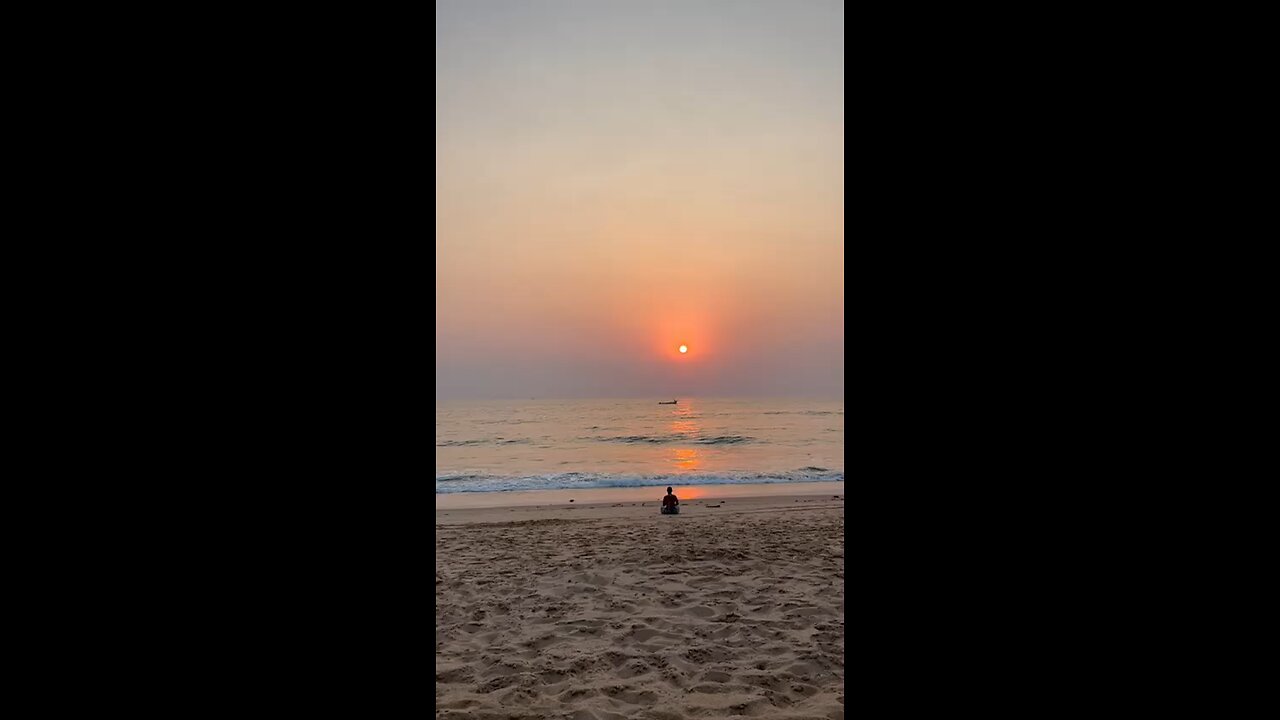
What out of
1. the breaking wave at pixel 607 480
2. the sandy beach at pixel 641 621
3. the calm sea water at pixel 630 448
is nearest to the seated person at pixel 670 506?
the sandy beach at pixel 641 621

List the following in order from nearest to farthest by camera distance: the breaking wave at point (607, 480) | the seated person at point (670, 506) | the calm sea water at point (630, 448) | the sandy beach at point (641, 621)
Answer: the sandy beach at point (641, 621) < the seated person at point (670, 506) < the breaking wave at point (607, 480) < the calm sea water at point (630, 448)

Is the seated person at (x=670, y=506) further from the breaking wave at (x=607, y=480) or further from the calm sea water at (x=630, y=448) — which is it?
the breaking wave at (x=607, y=480)

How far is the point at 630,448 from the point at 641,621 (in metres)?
18.1

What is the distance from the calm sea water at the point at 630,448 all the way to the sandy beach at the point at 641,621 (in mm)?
6089

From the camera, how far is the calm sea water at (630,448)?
16.4m
